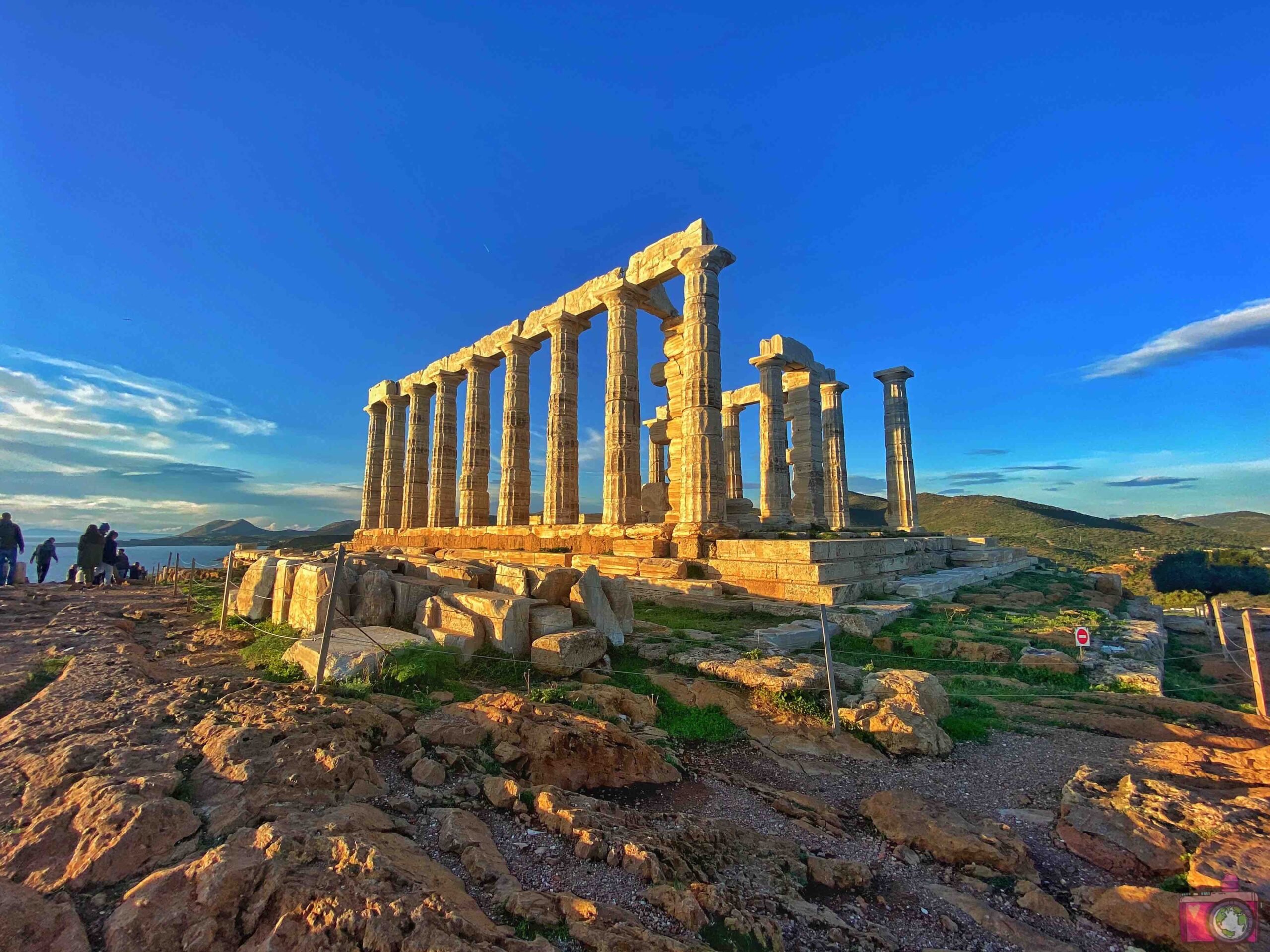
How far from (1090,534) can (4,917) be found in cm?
7523

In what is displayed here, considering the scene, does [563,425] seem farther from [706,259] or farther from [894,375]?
[894,375]

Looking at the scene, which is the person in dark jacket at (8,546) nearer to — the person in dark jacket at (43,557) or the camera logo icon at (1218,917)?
the person in dark jacket at (43,557)

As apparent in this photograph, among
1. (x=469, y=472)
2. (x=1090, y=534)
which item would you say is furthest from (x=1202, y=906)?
(x=1090, y=534)

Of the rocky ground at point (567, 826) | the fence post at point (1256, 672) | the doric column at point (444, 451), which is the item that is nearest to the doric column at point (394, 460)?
the doric column at point (444, 451)

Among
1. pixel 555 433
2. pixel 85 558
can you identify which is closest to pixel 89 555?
pixel 85 558

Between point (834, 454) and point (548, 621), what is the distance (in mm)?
23620

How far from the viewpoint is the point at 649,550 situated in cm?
1594

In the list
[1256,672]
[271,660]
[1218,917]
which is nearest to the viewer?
[1218,917]

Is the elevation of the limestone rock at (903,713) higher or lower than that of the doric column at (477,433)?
lower

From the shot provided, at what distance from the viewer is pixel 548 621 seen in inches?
300

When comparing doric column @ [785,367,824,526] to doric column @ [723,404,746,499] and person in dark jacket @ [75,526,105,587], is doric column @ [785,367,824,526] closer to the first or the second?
doric column @ [723,404,746,499]

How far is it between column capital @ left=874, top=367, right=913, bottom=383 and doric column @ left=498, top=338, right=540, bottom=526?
17.3 metres

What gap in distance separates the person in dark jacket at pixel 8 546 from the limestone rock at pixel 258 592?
11.5m

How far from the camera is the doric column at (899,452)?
27.0 m
